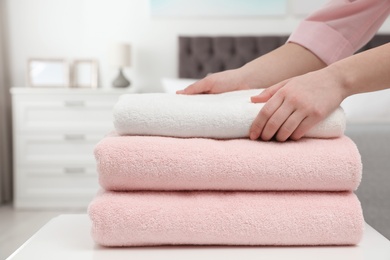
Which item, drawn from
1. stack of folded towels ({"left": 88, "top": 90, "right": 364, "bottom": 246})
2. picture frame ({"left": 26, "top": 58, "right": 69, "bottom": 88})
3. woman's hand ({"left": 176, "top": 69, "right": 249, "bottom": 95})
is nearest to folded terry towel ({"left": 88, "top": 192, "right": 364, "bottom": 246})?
stack of folded towels ({"left": 88, "top": 90, "right": 364, "bottom": 246})

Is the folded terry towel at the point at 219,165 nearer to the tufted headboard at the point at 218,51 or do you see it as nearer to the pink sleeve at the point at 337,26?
the pink sleeve at the point at 337,26

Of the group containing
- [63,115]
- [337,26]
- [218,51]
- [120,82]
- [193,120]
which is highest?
[337,26]

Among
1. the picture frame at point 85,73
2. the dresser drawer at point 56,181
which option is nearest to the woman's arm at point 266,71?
the dresser drawer at point 56,181

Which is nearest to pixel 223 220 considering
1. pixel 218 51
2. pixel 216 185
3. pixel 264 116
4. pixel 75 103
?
pixel 216 185

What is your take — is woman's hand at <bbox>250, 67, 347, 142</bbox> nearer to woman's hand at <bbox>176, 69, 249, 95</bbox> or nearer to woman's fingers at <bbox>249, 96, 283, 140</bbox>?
woman's fingers at <bbox>249, 96, 283, 140</bbox>

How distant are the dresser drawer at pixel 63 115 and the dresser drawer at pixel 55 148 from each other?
0.06m

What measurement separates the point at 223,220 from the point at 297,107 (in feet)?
0.60

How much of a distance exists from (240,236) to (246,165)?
0.10 meters

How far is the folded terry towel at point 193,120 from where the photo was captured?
0.65m

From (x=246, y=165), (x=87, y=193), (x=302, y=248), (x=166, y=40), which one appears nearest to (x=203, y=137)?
(x=246, y=165)

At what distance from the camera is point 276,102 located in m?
0.65

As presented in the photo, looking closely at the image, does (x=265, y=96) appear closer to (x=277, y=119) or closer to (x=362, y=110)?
(x=277, y=119)

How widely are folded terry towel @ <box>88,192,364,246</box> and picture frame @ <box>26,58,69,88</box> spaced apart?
3.43 metres

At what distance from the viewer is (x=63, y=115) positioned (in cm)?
354
